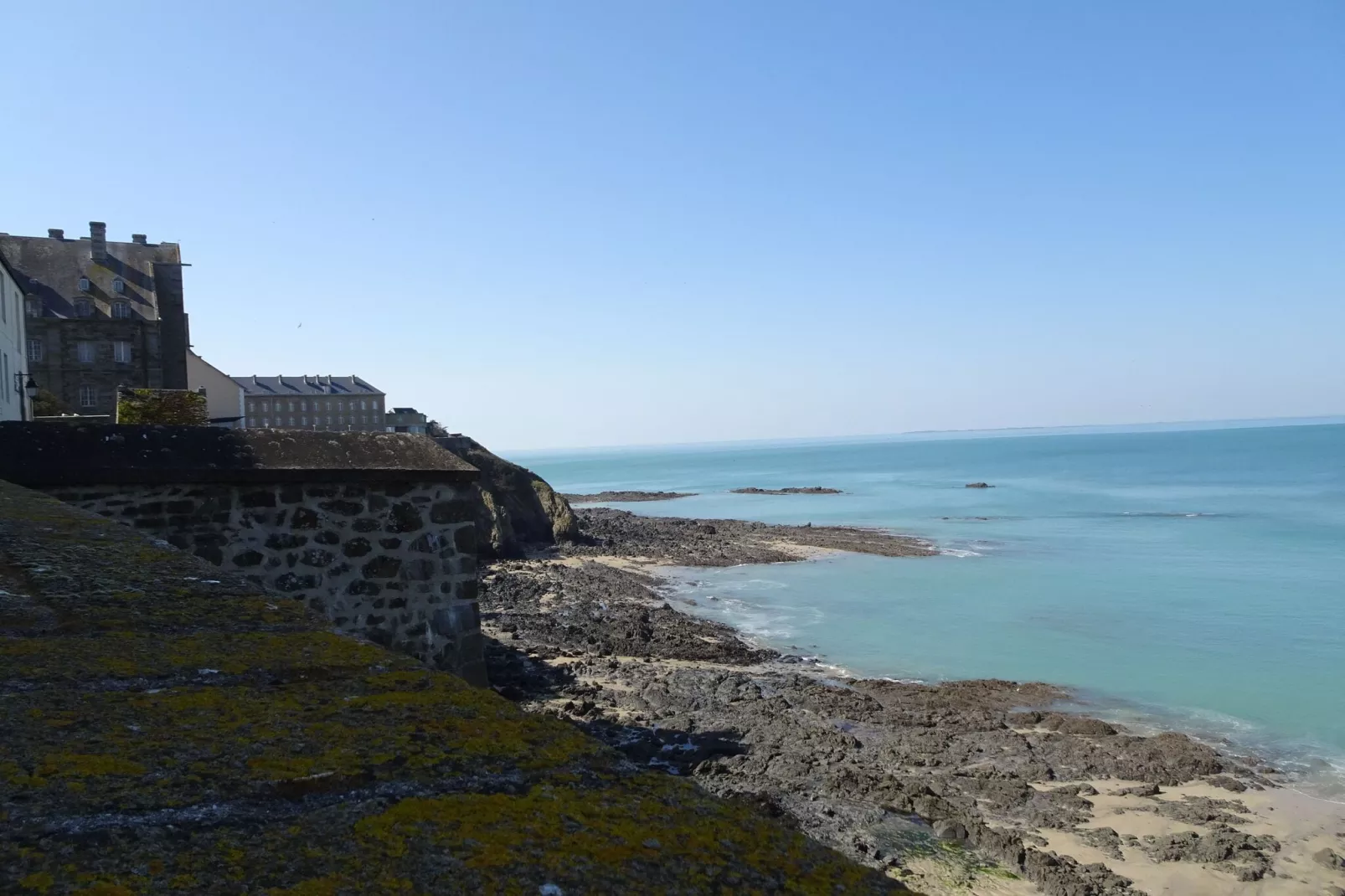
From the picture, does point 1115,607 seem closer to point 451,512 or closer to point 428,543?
point 451,512

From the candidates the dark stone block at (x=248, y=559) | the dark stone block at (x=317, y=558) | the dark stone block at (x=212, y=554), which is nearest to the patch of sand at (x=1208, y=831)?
the dark stone block at (x=317, y=558)

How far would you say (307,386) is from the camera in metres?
82.9

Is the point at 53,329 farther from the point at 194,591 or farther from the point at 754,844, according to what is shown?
the point at 754,844

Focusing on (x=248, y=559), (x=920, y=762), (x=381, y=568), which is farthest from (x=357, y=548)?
(x=920, y=762)

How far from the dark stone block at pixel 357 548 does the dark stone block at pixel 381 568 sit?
0.09 m

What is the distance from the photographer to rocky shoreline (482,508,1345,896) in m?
9.84

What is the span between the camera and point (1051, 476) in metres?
94.8

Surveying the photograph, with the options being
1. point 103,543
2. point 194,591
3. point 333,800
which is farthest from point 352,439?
point 333,800

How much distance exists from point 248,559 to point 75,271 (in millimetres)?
37762

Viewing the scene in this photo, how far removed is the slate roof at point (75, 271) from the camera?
35.9 metres

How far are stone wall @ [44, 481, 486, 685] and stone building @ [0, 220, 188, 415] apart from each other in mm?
33402

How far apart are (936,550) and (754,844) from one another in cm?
3926

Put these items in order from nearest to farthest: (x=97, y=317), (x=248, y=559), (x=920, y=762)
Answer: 1. (x=248, y=559)
2. (x=920, y=762)
3. (x=97, y=317)

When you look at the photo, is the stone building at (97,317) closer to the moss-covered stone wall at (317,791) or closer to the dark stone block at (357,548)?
the dark stone block at (357,548)
